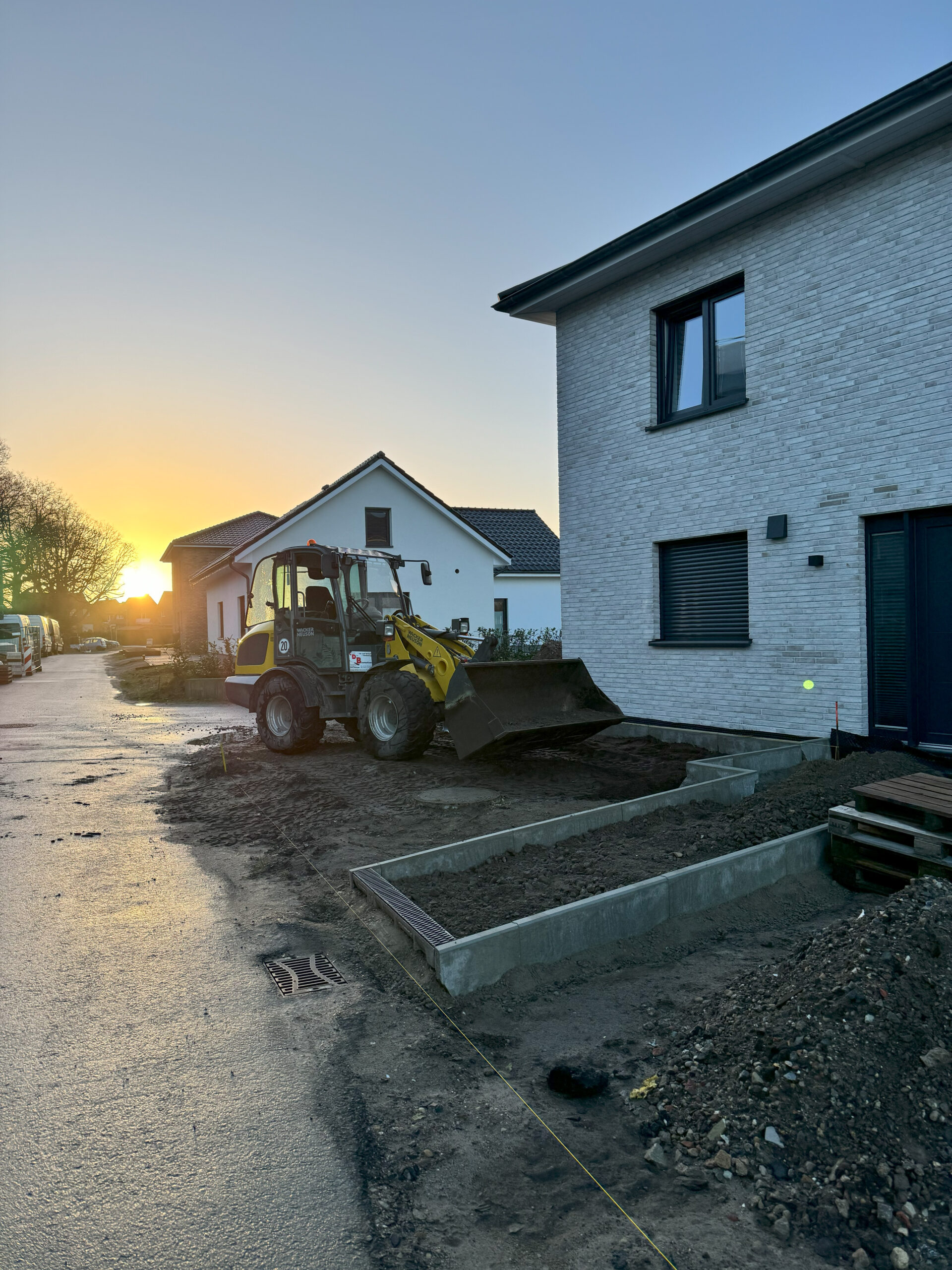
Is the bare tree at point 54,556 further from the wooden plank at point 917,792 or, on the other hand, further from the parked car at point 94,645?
the wooden plank at point 917,792

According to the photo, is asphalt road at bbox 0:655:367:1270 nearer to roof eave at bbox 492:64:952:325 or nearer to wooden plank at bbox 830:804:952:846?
wooden plank at bbox 830:804:952:846

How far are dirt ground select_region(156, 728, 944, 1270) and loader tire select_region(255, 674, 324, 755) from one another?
376cm

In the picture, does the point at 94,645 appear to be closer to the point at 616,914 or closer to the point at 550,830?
the point at 550,830

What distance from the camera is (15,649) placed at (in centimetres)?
3033

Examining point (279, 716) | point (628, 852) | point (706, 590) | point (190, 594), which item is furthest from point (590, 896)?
point (190, 594)

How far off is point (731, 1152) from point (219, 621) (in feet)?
109

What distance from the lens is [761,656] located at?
1005 cm

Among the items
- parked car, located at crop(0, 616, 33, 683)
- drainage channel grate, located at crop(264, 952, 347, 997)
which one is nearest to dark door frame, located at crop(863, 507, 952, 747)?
drainage channel grate, located at crop(264, 952, 347, 997)

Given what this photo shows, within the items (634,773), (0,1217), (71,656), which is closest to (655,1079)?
(0,1217)

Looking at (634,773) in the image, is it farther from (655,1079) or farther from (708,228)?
(708,228)

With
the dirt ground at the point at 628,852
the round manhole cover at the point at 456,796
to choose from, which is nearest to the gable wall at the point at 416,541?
the round manhole cover at the point at 456,796

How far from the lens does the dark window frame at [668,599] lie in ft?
33.9

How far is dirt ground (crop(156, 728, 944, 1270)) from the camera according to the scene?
2.46m

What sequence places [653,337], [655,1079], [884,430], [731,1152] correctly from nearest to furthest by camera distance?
[731,1152], [655,1079], [884,430], [653,337]
